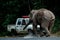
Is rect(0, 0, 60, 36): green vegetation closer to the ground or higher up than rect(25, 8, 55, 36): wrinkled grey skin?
closer to the ground

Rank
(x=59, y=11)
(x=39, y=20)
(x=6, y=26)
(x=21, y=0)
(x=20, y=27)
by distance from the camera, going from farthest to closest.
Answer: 1. (x=21, y=0)
2. (x=6, y=26)
3. (x=59, y=11)
4. (x=20, y=27)
5. (x=39, y=20)

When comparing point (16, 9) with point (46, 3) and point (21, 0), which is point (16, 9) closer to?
point (21, 0)

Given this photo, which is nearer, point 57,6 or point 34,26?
point 34,26

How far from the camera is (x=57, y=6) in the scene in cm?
2009

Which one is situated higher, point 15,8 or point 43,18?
point 43,18

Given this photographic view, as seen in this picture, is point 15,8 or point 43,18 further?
point 15,8

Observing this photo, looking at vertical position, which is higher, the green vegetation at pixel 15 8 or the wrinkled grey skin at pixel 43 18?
the wrinkled grey skin at pixel 43 18

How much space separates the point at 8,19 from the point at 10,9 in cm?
170

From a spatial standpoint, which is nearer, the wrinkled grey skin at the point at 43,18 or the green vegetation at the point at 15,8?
the wrinkled grey skin at the point at 43,18

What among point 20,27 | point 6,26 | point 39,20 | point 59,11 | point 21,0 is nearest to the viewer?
point 39,20

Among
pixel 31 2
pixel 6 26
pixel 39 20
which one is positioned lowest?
pixel 6 26

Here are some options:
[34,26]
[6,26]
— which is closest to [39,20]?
[34,26]

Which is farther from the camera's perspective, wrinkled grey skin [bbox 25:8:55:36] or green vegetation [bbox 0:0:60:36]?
green vegetation [bbox 0:0:60:36]

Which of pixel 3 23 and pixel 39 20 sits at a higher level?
pixel 39 20
